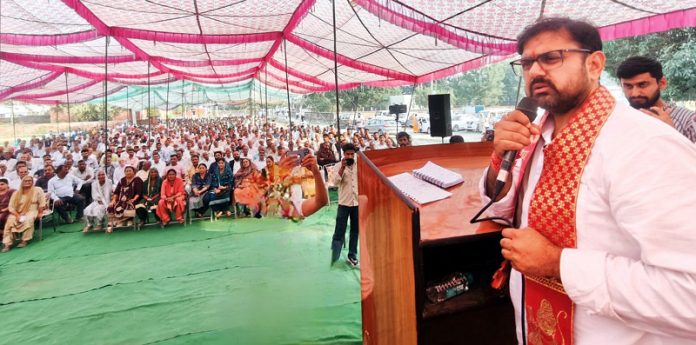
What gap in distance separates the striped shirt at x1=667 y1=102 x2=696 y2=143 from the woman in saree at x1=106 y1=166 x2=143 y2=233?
310 inches

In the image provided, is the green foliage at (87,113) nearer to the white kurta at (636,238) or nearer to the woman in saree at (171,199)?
the woman in saree at (171,199)

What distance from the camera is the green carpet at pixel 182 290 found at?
339cm

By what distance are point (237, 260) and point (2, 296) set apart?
8.80 feet

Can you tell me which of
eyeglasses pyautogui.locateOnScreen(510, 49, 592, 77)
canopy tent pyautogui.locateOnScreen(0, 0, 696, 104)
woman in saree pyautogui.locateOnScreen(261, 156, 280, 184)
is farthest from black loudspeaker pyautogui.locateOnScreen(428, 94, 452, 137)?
eyeglasses pyautogui.locateOnScreen(510, 49, 592, 77)

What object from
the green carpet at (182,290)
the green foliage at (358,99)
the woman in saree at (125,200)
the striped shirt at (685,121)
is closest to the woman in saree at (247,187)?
the green carpet at (182,290)

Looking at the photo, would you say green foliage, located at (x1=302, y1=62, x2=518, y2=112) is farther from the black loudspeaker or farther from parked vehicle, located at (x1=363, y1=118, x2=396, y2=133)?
the black loudspeaker

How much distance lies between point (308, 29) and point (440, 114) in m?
4.42

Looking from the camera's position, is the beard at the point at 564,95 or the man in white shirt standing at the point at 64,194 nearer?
the beard at the point at 564,95

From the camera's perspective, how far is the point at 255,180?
6480 mm

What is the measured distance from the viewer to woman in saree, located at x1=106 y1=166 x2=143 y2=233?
702cm

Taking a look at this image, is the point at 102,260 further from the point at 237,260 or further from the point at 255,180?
the point at 255,180


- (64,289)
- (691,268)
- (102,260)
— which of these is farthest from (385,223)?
(102,260)

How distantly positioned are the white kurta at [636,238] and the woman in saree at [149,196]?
769 cm

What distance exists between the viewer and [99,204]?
23.5ft
